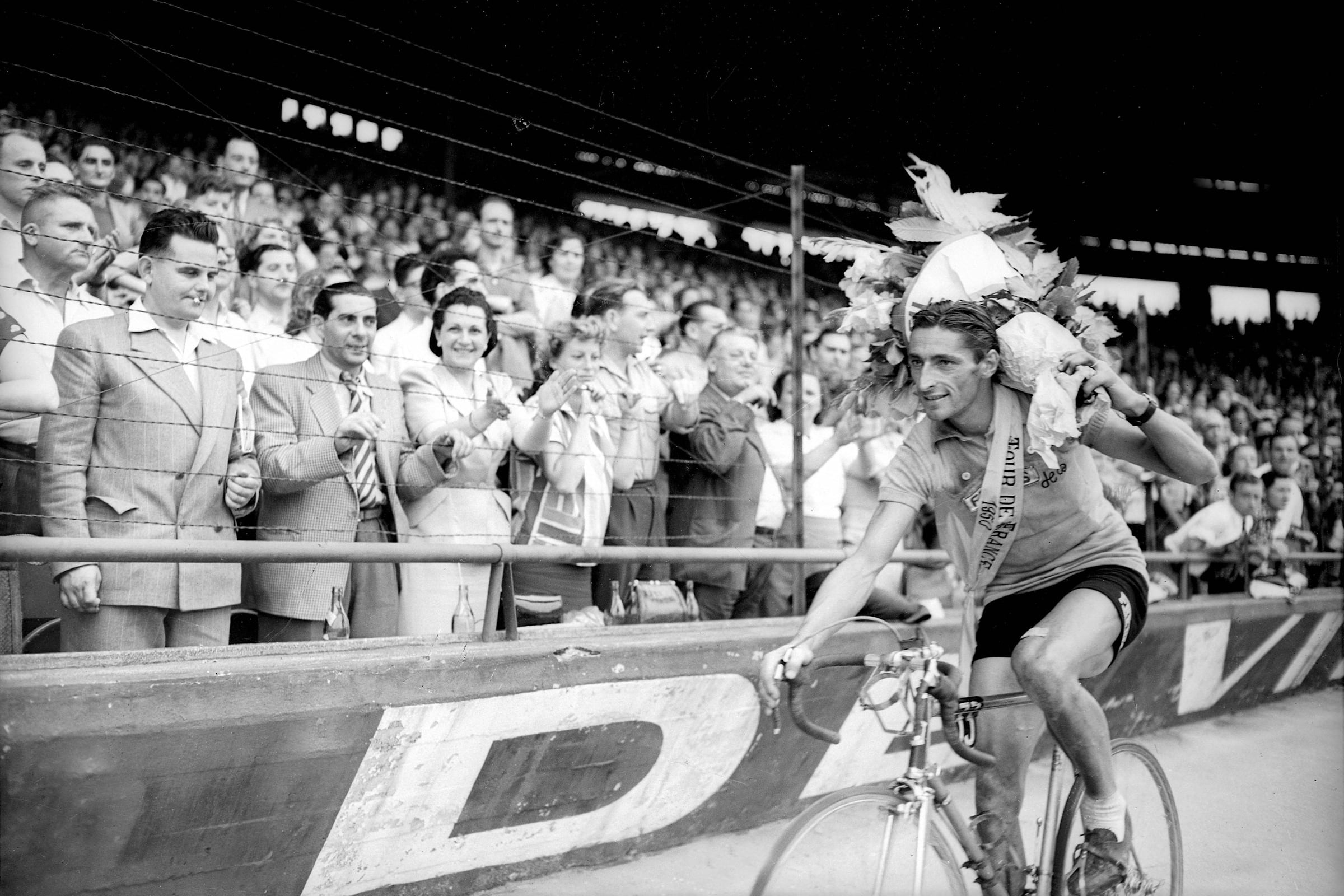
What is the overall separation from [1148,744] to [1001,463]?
16.0 feet

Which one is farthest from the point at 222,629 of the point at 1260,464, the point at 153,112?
the point at 1260,464

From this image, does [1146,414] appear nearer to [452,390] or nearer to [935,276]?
[935,276]

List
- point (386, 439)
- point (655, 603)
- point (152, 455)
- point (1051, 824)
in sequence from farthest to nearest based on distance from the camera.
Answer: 1. point (655, 603)
2. point (386, 439)
3. point (152, 455)
4. point (1051, 824)

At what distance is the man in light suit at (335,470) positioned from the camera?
163 inches

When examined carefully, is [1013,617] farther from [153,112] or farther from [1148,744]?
[153,112]

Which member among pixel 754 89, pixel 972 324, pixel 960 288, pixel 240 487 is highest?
pixel 754 89

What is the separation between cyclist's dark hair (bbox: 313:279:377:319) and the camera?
4598mm

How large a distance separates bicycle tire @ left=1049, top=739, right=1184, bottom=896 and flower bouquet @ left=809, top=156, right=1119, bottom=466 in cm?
105

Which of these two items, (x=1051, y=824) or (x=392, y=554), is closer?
(x=1051, y=824)

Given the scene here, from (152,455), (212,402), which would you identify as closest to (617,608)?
(212,402)

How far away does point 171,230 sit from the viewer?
3.95 m

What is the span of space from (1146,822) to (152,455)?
3306mm

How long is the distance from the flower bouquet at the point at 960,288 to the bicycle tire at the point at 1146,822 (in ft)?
3.43

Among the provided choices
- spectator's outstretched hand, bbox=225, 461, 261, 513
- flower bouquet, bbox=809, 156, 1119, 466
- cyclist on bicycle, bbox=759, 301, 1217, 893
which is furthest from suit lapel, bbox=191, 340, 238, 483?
cyclist on bicycle, bbox=759, 301, 1217, 893
